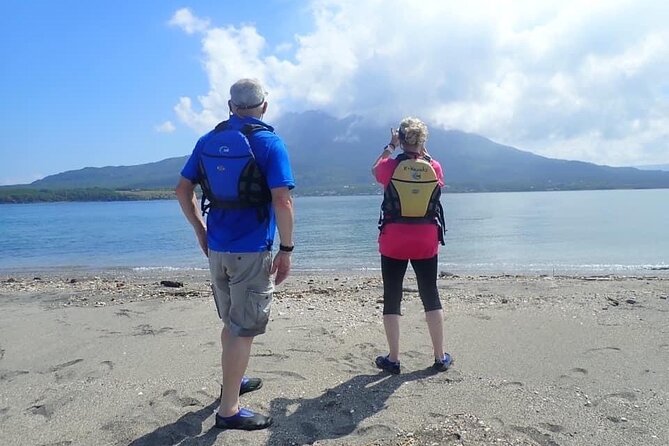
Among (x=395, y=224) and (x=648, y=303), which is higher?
(x=395, y=224)

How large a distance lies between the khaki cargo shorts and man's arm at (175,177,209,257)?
35 centimetres

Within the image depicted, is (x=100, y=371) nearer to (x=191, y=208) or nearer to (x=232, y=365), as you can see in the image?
(x=232, y=365)

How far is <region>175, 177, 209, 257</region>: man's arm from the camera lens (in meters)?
4.00

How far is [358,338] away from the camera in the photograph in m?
6.04

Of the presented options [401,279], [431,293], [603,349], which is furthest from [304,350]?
[603,349]

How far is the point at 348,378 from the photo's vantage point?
15.9 feet

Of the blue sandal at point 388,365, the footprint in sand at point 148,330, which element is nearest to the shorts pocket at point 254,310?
the blue sandal at point 388,365

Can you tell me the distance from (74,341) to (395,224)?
3936mm

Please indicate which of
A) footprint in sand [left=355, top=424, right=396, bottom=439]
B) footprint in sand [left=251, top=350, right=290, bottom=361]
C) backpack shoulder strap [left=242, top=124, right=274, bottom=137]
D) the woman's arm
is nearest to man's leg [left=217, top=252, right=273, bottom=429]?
footprint in sand [left=355, top=424, right=396, bottom=439]

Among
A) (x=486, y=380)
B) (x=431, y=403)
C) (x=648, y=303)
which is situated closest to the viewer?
(x=431, y=403)

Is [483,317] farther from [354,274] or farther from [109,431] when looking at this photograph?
[354,274]

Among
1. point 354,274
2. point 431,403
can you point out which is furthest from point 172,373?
point 354,274

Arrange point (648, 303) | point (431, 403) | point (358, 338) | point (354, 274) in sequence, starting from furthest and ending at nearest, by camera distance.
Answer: point (354, 274), point (648, 303), point (358, 338), point (431, 403)

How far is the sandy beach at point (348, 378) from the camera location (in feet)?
12.4
